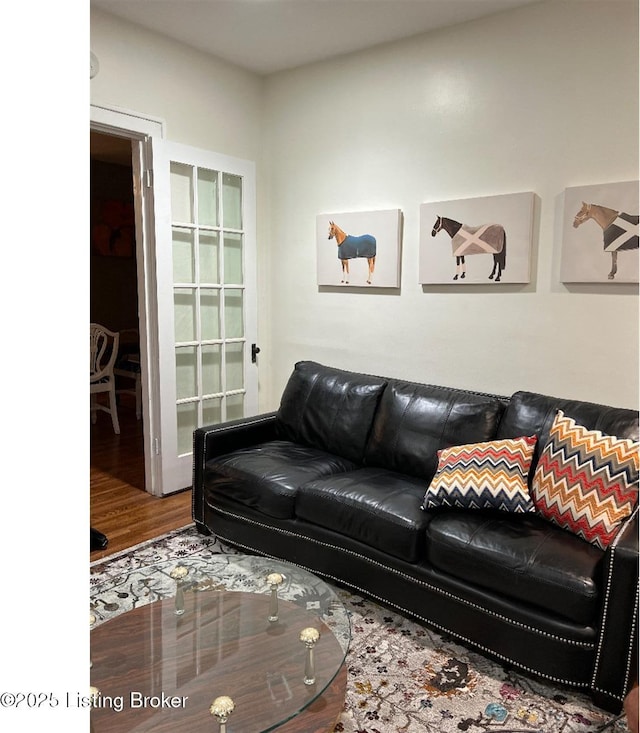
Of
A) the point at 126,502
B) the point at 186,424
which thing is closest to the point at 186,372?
the point at 186,424

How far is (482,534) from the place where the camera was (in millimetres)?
2154

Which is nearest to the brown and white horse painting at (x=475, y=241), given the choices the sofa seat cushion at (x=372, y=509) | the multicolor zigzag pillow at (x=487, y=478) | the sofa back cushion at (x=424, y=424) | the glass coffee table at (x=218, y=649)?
the sofa back cushion at (x=424, y=424)

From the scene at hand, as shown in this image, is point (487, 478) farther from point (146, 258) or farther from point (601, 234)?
point (146, 258)

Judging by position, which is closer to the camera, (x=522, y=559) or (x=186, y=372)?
(x=522, y=559)

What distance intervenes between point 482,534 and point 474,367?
1.24 m

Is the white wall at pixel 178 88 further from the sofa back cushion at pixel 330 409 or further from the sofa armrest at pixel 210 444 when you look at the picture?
the sofa armrest at pixel 210 444

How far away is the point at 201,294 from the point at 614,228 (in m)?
2.36

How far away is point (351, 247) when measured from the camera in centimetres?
363

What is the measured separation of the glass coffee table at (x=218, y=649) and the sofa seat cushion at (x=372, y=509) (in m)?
0.37

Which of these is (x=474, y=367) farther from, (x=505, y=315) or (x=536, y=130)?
(x=536, y=130)

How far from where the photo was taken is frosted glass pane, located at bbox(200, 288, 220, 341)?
12.4 ft

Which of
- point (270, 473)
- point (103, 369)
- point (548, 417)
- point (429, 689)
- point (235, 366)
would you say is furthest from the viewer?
point (103, 369)
